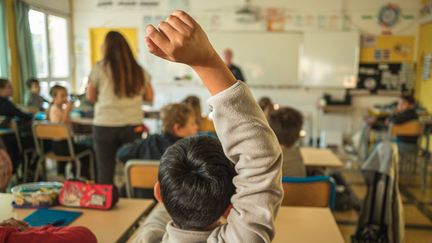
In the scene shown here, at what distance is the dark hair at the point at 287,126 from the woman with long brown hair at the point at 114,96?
873mm

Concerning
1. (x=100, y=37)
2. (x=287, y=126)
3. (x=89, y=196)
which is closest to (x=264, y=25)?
A: (x=100, y=37)

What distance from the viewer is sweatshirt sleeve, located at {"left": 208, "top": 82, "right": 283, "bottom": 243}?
536 millimetres

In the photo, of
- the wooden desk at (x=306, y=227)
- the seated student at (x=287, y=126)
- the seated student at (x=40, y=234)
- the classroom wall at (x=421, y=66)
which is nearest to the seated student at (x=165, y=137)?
the seated student at (x=287, y=126)

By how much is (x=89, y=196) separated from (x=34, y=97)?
128 inches

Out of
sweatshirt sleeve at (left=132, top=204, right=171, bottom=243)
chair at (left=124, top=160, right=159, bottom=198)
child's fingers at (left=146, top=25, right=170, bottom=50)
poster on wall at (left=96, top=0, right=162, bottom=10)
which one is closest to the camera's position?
child's fingers at (left=146, top=25, right=170, bottom=50)

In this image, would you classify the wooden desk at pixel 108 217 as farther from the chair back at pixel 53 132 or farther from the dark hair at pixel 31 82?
the dark hair at pixel 31 82

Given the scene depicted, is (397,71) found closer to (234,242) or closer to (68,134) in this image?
(68,134)

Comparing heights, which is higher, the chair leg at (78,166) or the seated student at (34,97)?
the seated student at (34,97)

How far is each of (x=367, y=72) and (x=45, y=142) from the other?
183 inches

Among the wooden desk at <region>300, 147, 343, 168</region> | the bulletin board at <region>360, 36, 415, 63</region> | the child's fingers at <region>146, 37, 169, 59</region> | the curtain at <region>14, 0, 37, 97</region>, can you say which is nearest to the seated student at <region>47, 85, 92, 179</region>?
the curtain at <region>14, 0, 37, 97</region>

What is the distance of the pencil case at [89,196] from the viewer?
137cm

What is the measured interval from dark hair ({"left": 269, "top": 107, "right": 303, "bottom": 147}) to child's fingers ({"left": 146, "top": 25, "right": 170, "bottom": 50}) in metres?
1.60

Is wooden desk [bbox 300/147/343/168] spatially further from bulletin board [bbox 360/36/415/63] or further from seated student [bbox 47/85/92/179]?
bulletin board [bbox 360/36/415/63]

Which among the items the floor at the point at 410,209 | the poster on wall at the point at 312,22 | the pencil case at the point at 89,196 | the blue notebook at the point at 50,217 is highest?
the poster on wall at the point at 312,22
